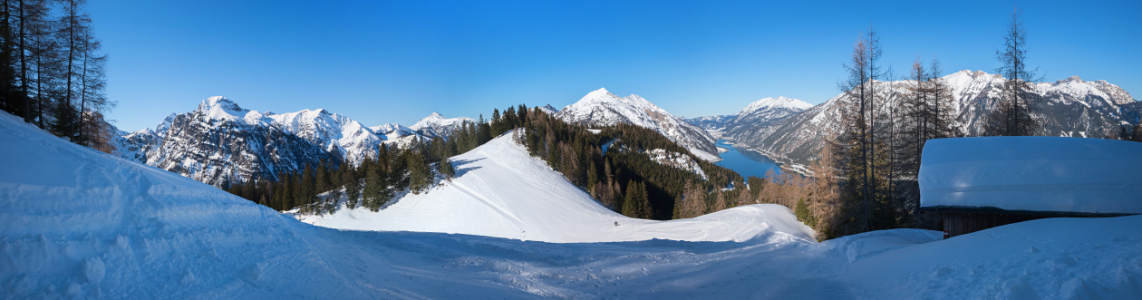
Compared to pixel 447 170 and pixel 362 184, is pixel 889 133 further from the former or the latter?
pixel 362 184

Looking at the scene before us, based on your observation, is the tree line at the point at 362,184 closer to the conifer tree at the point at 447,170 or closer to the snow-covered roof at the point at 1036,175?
the conifer tree at the point at 447,170

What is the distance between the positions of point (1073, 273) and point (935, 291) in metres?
1.67

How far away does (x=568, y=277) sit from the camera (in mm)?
10969

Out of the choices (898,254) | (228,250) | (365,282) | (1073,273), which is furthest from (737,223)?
(228,250)

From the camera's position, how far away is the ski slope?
18.2ft

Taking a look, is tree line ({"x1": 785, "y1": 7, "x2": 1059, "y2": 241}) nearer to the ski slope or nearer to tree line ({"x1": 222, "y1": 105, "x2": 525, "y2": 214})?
the ski slope

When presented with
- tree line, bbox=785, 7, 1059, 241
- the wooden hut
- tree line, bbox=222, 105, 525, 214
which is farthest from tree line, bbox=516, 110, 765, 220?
the wooden hut

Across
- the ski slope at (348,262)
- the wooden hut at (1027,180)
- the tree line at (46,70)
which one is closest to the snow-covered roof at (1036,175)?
the wooden hut at (1027,180)

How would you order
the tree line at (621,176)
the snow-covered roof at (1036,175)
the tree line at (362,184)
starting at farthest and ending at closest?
the tree line at (621,176), the tree line at (362,184), the snow-covered roof at (1036,175)

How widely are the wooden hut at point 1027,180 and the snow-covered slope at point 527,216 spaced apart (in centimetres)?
1211

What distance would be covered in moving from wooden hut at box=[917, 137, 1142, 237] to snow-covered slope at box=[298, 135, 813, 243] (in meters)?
12.1

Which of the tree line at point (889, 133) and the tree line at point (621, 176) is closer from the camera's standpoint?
the tree line at point (889, 133)

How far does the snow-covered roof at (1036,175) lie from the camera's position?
10055mm

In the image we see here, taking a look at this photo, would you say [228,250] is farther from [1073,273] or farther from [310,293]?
[1073,273]
